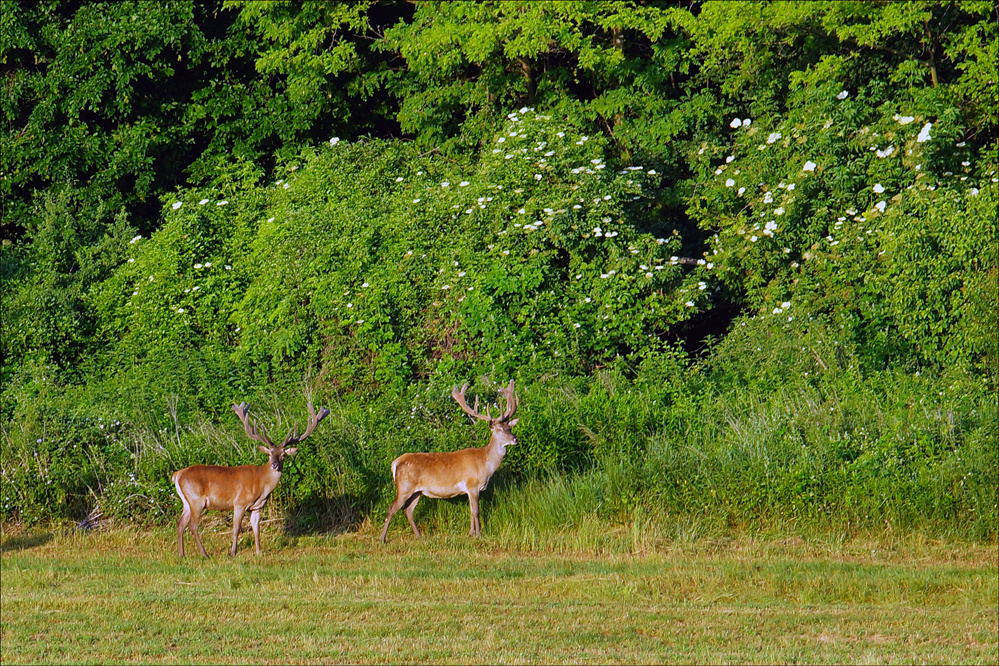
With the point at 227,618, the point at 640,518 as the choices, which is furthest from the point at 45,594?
the point at 640,518

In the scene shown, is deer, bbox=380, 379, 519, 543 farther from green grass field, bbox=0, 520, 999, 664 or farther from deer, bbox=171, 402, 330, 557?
deer, bbox=171, 402, 330, 557

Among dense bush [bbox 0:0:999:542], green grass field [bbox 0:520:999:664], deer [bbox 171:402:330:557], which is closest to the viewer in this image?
green grass field [bbox 0:520:999:664]

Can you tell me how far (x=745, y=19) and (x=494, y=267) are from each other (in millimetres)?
4679

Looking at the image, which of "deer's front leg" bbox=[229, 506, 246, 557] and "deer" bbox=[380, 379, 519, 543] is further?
"deer" bbox=[380, 379, 519, 543]

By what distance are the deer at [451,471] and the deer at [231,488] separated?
1014 millimetres

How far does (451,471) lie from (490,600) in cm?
213

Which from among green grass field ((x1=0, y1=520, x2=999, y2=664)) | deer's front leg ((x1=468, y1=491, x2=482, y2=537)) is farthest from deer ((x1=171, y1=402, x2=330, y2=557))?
deer's front leg ((x1=468, y1=491, x2=482, y2=537))

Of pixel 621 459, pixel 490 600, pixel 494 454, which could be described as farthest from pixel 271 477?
pixel 621 459

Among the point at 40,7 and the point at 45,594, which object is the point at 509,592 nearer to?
the point at 45,594

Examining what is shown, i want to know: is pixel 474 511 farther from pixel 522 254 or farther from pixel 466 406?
pixel 522 254

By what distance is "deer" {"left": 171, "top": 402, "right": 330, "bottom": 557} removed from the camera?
36.5 feet

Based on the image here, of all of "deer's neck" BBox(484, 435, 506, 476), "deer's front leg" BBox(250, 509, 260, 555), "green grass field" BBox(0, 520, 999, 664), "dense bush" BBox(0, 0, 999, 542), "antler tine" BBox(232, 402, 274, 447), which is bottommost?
"green grass field" BBox(0, 520, 999, 664)

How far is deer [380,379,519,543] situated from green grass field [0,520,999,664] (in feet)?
1.47

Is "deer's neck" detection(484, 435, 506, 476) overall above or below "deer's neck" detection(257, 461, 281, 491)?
above
